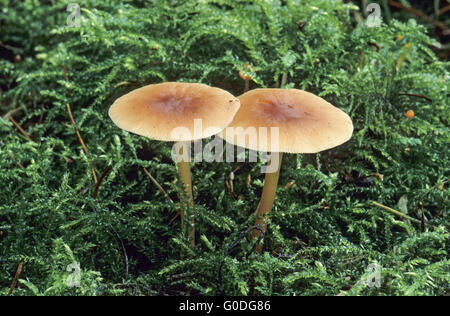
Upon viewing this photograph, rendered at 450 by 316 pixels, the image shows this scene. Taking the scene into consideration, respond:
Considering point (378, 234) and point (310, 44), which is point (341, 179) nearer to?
point (378, 234)

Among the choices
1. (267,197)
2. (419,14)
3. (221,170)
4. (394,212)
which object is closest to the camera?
(267,197)

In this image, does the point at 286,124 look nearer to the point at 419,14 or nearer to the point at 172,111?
the point at 172,111

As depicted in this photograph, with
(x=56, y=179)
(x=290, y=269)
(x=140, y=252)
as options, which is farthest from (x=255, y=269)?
(x=56, y=179)

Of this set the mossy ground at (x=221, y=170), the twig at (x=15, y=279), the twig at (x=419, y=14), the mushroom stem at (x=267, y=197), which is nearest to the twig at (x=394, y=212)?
the mossy ground at (x=221, y=170)

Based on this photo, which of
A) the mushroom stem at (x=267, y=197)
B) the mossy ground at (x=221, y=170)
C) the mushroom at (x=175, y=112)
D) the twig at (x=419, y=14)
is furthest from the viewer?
the twig at (x=419, y=14)

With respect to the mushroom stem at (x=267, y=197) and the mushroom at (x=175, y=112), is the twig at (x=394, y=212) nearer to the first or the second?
the mushroom stem at (x=267, y=197)

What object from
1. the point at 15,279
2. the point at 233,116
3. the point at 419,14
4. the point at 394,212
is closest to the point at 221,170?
the point at 233,116

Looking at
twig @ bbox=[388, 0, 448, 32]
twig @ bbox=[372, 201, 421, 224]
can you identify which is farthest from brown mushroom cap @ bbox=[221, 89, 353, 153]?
twig @ bbox=[388, 0, 448, 32]
